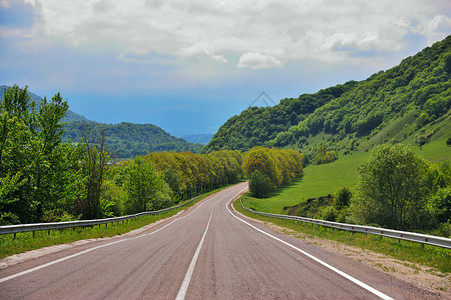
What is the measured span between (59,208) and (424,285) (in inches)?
1117

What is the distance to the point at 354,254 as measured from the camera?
10.8 m

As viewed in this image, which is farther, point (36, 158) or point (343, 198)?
point (343, 198)

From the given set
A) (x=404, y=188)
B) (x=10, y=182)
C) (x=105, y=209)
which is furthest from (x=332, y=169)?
(x=10, y=182)

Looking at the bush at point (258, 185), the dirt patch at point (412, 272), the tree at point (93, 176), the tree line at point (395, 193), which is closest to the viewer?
the dirt patch at point (412, 272)

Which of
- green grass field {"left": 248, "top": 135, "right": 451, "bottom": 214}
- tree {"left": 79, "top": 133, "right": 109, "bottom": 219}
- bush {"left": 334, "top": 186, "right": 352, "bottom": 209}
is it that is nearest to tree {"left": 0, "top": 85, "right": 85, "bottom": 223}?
tree {"left": 79, "top": 133, "right": 109, "bottom": 219}

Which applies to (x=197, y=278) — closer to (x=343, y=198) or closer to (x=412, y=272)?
(x=412, y=272)

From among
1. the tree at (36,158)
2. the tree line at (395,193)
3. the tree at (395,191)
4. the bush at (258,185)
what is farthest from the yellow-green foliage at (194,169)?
the tree at (395,191)

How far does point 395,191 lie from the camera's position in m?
36.1

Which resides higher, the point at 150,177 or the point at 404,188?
the point at 150,177

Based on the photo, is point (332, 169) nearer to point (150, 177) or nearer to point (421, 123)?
point (421, 123)

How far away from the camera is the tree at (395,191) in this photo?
35625mm

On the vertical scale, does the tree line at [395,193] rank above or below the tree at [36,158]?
below

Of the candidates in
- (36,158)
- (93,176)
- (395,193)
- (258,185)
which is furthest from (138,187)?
(258,185)

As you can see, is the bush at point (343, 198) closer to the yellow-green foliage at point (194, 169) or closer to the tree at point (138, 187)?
the tree at point (138, 187)
